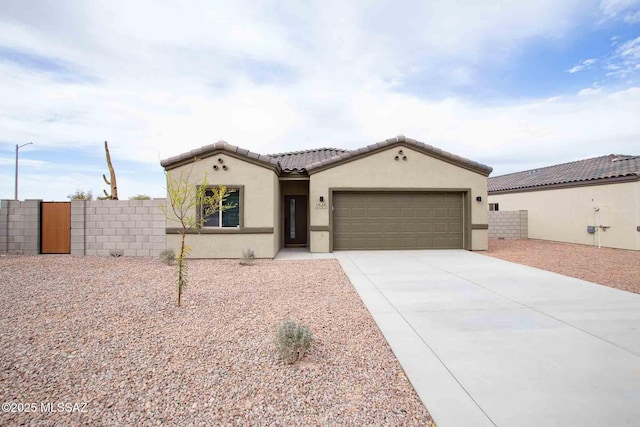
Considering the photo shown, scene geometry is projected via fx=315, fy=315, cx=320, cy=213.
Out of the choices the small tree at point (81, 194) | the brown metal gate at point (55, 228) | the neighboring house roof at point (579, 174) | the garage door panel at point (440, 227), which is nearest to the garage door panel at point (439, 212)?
the garage door panel at point (440, 227)

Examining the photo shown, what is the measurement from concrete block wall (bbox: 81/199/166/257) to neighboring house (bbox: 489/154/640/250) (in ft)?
60.7

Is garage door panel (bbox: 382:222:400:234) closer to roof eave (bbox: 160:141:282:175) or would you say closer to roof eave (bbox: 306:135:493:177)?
roof eave (bbox: 306:135:493:177)

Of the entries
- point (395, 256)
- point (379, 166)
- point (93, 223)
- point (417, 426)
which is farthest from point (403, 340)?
point (93, 223)

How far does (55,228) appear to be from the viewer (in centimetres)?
1171

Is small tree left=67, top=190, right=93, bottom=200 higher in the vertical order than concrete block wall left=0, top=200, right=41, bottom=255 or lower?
higher

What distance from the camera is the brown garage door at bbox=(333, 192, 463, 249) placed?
12617mm

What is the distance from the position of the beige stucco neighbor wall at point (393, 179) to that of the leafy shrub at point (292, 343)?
856 cm

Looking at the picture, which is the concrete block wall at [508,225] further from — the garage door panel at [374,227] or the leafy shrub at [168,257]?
the leafy shrub at [168,257]

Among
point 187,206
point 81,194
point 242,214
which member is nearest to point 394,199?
point 242,214

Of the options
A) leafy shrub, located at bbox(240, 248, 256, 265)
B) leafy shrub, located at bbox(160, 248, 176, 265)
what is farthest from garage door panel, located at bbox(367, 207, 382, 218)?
leafy shrub, located at bbox(160, 248, 176, 265)

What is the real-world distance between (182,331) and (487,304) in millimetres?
5075

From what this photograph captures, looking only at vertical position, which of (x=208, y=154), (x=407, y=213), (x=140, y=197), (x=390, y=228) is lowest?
(x=390, y=228)

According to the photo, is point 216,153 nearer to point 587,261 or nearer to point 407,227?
point 407,227

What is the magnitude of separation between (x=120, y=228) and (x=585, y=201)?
20.2 meters
